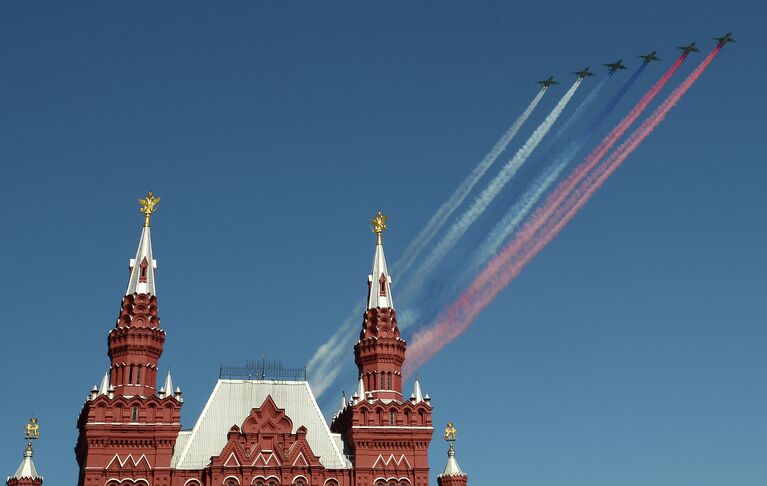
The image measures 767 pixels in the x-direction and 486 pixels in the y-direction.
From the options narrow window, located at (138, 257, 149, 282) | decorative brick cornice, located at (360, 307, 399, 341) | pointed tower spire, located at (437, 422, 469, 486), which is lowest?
pointed tower spire, located at (437, 422, 469, 486)

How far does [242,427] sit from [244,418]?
2.05 meters

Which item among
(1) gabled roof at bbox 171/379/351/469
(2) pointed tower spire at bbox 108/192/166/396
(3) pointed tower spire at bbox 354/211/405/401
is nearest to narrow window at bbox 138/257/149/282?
(2) pointed tower spire at bbox 108/192/166/396

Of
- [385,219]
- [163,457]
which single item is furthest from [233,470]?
[385,219]

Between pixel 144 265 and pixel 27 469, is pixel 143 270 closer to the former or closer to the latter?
pixel 144 265

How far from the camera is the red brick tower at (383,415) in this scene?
335 feet

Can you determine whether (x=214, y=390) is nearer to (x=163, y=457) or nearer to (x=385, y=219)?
(x=163, y=457)

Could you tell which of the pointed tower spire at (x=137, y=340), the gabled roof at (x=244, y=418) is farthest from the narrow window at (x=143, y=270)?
the gabled roof at (x=244, y=418)

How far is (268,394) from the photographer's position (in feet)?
350

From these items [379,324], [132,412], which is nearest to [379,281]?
[379,324]

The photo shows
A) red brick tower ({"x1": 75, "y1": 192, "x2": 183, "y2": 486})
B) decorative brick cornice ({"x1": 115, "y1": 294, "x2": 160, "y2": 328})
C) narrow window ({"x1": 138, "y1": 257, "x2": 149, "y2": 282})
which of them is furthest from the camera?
narrow window ({"x1": 138, "y1": 257, "x2": 149, "y2": 282})

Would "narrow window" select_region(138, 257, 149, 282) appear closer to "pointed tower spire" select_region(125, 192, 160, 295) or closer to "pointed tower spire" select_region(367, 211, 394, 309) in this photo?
"pointed tower spire" select_region(125, 192, 160, 295)

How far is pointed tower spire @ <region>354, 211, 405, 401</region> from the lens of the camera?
351 feet

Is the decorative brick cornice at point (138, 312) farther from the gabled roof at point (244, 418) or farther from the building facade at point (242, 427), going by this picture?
the gabled roof at point (244, 418)

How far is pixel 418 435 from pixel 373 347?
934 centimetres
